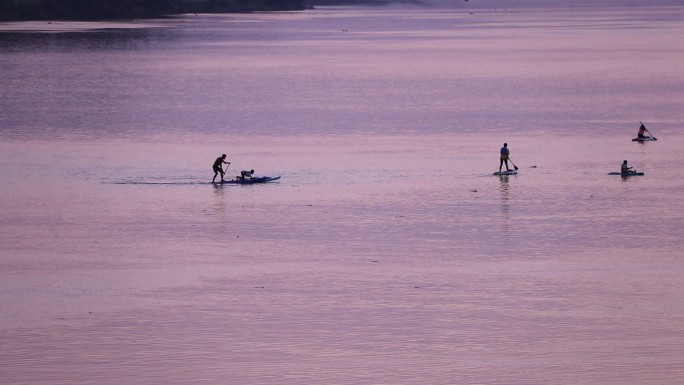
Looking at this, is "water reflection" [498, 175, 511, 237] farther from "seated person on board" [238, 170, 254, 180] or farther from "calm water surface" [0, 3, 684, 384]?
"seated person on board" [238, 170, 254, 180]

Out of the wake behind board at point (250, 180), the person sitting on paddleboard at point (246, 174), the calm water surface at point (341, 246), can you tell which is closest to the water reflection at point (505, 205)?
the calm water surface at point (341, 246)

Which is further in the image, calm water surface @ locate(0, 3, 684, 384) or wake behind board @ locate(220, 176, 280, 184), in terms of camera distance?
wake behind board @ locate(220, 176, 280, 184)

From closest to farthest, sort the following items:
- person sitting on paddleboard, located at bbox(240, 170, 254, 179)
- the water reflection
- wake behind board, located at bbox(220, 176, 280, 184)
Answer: the water reflection → person sitting on paddleboard, located at bbox(240, 170, 254, 179) → wake behind board, located at bbox(220, 176, 280, 184)

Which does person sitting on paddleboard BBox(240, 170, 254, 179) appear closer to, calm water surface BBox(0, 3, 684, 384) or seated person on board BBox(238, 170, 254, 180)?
seated person on board BBox(238, 170, 254, 180)

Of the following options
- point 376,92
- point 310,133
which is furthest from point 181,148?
point 376,92

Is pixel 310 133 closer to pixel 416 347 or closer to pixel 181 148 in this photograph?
pixel 181 148

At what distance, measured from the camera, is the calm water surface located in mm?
29266

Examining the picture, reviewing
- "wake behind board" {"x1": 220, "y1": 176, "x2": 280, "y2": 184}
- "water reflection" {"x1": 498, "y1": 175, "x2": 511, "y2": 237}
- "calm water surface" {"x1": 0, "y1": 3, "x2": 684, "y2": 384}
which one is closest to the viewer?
"calm water surface" {"x1": 0, "y1": 3, "x2": 684, "y2": 384}

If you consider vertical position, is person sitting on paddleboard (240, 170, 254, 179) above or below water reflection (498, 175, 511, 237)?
above

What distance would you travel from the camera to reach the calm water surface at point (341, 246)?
1152 inches

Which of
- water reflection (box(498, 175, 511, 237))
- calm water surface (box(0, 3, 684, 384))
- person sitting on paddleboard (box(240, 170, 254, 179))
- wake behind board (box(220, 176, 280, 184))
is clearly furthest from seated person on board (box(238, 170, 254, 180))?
water reflection (box(498, 175, 511, 237))

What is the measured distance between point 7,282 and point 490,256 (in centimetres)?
1313

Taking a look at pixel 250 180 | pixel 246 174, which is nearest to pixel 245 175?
pixel 246 174

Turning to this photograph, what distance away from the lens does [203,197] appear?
164 feet
